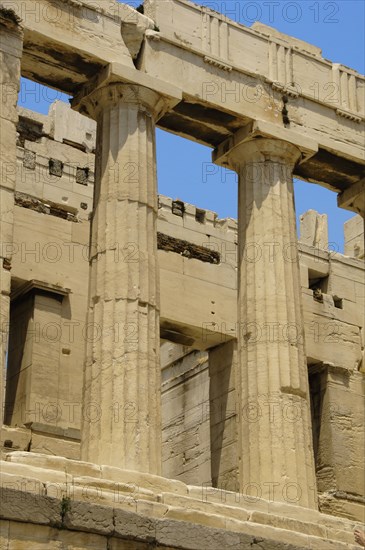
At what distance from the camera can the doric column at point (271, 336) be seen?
17703 millimetres

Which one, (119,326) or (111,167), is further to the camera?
(111,167)

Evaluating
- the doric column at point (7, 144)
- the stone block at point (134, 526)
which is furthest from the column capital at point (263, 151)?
the stone block at point (134, 526)

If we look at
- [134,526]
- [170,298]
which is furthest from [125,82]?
[134,526]

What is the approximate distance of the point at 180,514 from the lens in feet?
51.1

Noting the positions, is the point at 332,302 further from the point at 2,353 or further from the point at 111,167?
the point at 2,353

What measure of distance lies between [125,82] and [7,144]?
2511 mm

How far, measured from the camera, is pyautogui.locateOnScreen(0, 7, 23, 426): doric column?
1573 cm

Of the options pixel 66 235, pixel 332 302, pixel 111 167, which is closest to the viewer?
pixel 111 167

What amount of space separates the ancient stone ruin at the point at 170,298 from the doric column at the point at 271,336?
0.10 ft

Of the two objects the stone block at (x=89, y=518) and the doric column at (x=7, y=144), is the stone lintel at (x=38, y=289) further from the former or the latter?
the stone block at (x=89, y=518)

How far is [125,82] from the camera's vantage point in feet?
60.7

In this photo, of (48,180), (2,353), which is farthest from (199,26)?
(2,353)

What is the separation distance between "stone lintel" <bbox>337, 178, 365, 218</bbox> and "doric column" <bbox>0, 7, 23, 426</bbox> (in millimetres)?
6432

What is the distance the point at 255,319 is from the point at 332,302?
6.28 m
